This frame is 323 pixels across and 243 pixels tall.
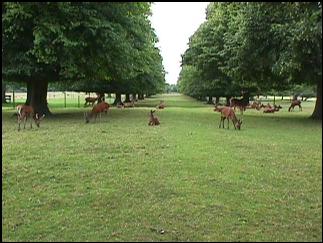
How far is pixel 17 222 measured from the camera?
19.5 feet

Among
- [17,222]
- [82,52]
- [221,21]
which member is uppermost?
[221,21]

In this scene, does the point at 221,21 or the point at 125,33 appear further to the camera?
the point at 221,21

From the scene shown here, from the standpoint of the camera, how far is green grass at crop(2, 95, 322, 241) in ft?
18.2

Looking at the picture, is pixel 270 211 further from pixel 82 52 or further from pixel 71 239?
pixel 82 52

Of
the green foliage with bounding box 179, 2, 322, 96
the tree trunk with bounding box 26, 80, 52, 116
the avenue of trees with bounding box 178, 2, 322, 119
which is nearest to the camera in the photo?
the avenue of trees with bounding box 178, 2, 322, 119

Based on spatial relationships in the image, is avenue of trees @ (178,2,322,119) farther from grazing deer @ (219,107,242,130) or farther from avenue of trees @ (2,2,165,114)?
avenue of trees @ (2,2,165,114)

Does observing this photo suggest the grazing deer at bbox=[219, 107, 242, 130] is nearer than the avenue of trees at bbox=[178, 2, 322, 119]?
No

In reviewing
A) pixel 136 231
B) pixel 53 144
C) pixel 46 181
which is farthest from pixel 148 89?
pixel 136 231

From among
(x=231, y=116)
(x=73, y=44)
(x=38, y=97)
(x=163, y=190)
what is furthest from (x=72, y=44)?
(x=163, y=190)

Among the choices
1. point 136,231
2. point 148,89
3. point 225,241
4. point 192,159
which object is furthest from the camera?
point 148,89

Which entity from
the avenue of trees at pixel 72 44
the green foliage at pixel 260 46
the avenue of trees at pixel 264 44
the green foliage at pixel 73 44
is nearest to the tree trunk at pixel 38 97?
the avenue of trees at pixel 72 44

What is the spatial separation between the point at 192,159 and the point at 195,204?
342cm

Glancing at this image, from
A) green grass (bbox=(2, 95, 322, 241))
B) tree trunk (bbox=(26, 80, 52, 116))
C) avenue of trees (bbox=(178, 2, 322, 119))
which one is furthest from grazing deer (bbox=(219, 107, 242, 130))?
tree trunk (bbox=(26, 80, 52, 116))

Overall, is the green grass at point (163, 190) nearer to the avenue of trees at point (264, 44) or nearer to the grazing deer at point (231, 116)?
the avenue of trees at point (264, 44)
